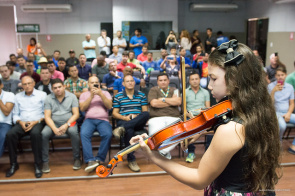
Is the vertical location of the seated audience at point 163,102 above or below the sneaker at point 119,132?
above

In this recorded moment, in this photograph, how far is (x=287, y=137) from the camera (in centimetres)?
419

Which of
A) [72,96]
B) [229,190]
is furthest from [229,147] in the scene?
[72,96]

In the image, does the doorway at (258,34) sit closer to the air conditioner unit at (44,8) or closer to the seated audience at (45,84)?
the air conditioner unit at (44,8)

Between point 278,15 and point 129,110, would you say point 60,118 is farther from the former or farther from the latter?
point 278,15

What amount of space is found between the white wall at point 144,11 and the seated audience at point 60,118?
250 inches

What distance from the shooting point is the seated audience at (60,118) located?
3.33 metres

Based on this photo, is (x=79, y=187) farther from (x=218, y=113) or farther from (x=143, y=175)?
(x=218, y=113)

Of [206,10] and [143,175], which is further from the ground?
[206,10]

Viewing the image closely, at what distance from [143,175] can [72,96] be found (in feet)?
4.86

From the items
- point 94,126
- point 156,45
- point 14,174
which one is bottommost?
point 14,174

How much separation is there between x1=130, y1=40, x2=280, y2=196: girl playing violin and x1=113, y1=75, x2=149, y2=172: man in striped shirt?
2.42 m

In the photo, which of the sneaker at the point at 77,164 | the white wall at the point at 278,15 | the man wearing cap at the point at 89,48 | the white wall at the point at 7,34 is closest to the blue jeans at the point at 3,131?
the sneaker at the point at 77,164

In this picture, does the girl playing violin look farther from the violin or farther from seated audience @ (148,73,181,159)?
seated audience @ (148,73,181,159)

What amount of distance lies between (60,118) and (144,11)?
6.95 m
